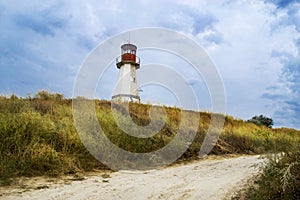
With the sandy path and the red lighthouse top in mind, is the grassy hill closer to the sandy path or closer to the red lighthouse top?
the sandy path

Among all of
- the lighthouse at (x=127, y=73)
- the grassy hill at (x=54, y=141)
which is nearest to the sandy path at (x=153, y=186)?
the grassy hill at (x=54, y=141)

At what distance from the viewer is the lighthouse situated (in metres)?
28.3

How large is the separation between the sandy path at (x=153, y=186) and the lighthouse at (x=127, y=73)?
1898 cm

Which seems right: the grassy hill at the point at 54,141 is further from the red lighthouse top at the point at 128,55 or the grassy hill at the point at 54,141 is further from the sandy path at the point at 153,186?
the red lighthouse top at the point at 128,55

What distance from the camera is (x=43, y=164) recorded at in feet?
27.5

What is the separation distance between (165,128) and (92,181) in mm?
6176

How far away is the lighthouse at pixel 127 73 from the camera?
28.3 meters

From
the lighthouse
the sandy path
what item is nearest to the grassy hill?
the sandy path

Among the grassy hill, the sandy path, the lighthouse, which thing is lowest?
the sandy path

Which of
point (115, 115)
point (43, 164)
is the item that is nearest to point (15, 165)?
point (43, 164)

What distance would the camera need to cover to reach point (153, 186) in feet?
23.7

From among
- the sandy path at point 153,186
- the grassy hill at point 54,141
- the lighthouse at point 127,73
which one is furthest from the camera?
the lighthouse at point 127,73

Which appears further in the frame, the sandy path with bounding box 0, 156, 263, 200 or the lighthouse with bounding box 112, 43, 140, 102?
the lighthouse with bounding box 112, 43, 140, 102

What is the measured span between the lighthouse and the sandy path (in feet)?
62.3
